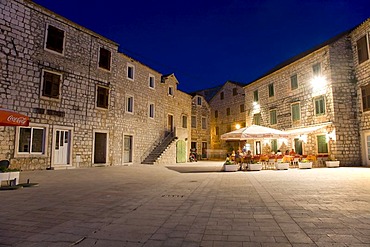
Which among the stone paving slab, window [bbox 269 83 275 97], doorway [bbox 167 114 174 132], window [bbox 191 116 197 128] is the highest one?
window [bbox 269 83 275 97]

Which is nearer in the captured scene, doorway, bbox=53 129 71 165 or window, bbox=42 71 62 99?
window, bbox=42 71 62 99

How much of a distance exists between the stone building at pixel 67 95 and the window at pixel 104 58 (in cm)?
7

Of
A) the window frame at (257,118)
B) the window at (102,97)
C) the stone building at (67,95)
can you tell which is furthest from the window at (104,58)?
the window frame at (257,118)

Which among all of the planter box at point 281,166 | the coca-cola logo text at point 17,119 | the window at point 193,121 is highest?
the window at point 193,121

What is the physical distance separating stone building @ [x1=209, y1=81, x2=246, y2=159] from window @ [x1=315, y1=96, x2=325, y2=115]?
1306cm

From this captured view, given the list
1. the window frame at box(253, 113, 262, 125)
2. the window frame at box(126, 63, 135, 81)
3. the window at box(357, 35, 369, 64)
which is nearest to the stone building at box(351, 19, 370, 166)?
the window at box(357, 35, 369, 64)

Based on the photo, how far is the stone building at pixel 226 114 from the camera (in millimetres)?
33125

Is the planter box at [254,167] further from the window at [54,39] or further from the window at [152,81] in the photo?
the window at [54,39]

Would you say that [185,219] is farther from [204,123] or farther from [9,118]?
[204,123]

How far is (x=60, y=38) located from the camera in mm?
14758

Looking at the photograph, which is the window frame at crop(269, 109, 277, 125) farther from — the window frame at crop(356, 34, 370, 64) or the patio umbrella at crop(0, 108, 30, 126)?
the patio umbrella at crop(0, 108, 30, 126)

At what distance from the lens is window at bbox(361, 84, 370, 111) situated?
53.0 feet

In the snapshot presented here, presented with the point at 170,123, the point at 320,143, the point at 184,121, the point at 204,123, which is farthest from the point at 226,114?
the point at 320,143

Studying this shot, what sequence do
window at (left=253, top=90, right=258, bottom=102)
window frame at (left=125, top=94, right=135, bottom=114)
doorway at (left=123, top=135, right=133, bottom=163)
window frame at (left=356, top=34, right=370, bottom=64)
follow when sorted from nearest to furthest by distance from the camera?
window frame at (left=356, top=34, right=370, bottom=64)
doorway at (left=123, top=135, right=133, bottom=163)
window frame at (left=125, top=94, right=135, bottom=114)
window at (left=253, top=90, right=258, bottom=102)
